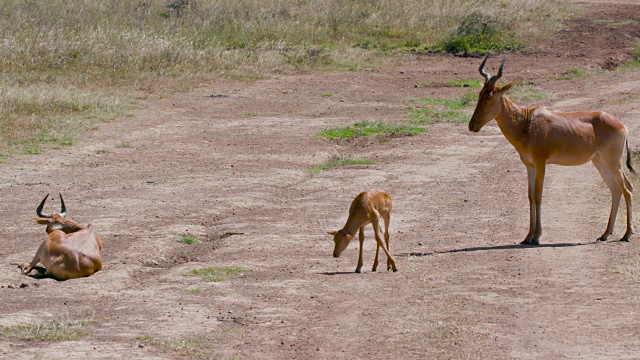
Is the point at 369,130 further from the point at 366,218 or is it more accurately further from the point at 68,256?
the point at 68,256

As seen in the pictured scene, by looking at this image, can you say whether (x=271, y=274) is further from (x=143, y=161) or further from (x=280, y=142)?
(x=280, y=142)

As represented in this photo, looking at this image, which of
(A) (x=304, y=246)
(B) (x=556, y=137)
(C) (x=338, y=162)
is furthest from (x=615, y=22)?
(A) (x=304, y=246)

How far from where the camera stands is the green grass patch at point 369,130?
20688 millimetres

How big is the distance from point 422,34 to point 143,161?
55.7 feet

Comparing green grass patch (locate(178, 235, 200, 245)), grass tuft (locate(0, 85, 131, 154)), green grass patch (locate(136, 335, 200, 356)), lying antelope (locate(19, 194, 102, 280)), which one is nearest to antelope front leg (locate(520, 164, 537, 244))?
green grass patch (locate(178, 235, 200, 245))

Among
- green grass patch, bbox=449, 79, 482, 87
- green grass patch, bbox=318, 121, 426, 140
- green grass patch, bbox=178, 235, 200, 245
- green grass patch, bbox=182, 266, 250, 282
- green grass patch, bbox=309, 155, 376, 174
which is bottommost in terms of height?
green grass patch, bbox=449, 79, 482, 87

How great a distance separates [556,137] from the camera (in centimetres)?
1292

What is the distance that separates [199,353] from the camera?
8828 millimetres

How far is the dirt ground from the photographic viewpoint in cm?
916

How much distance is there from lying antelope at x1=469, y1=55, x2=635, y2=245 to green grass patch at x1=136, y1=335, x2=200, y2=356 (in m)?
4.99

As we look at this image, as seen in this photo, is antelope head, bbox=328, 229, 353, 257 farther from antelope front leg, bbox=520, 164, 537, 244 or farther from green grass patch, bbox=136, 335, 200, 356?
green grass patch, bbox=136, 335, 200, 356

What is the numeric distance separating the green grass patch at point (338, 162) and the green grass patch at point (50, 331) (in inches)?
333

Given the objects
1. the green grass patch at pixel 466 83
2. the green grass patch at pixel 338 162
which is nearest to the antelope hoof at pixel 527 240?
the green grass patch at pixel 338 162

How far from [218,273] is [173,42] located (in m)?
16.9
